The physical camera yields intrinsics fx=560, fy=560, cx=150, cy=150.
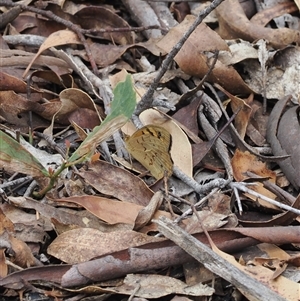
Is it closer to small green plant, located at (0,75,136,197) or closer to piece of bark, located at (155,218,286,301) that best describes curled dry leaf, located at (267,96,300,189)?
piece of bark, located at (155,218,286,301)

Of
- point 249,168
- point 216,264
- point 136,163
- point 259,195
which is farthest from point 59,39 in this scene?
point 216,264

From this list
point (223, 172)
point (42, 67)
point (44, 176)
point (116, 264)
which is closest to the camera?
point (116, 264)

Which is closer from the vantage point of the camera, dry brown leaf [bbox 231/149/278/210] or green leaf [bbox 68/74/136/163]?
green leaf [bbox 68/74/136/163]

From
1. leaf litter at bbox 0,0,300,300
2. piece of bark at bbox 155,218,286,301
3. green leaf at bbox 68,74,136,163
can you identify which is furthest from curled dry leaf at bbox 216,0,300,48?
piece of bark at bbox 155,218,286,301

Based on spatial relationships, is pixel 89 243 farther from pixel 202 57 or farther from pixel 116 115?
pixel 202 57

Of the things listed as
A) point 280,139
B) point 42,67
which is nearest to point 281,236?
point 280,139

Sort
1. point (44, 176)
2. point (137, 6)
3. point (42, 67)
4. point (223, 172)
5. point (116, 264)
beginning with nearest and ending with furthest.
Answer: point (116, 264) < point (44, 176) < point (223, 172) < point (42, 67) < point (137, 6)

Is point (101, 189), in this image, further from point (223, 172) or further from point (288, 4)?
point (288, 4)
